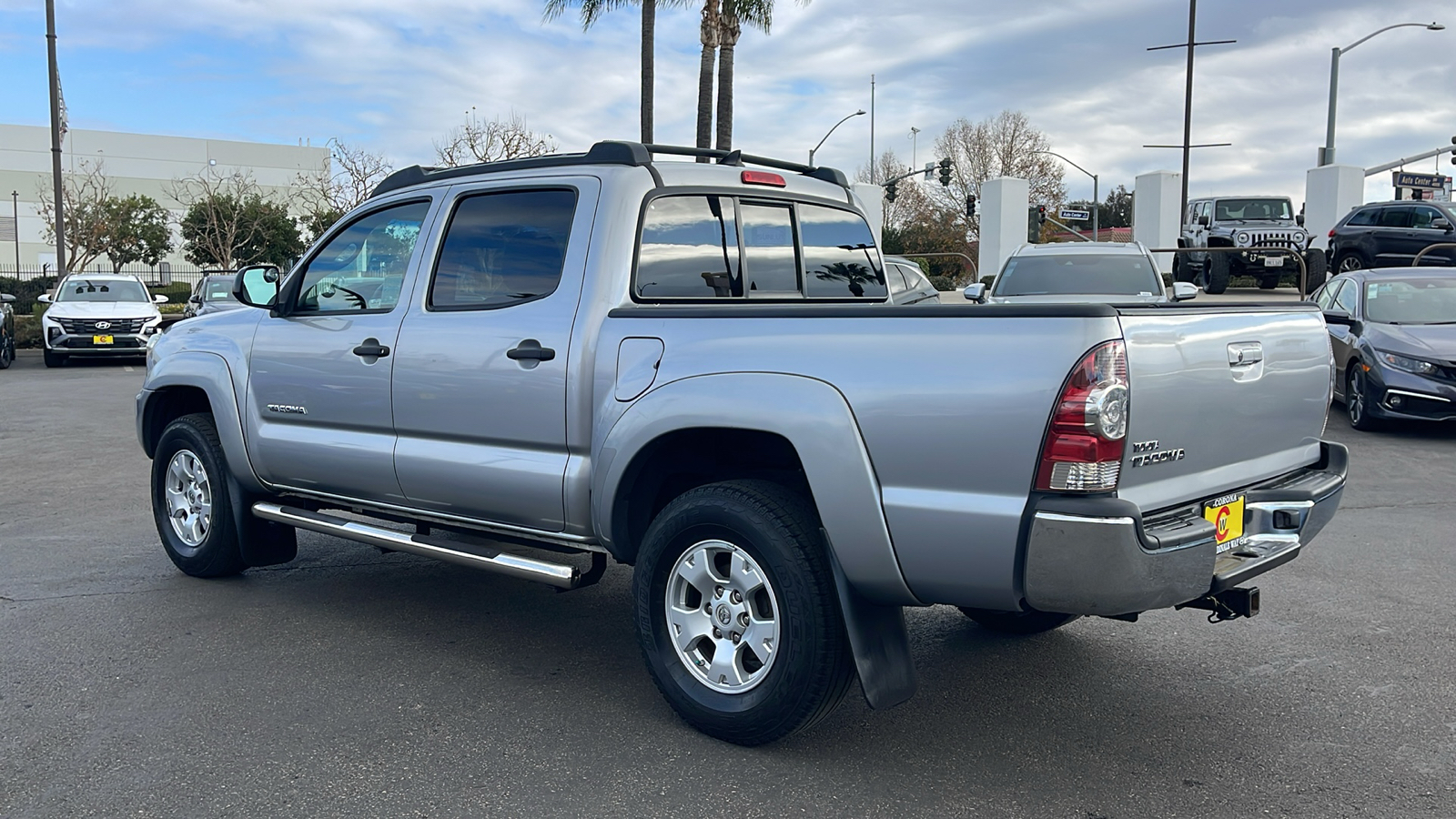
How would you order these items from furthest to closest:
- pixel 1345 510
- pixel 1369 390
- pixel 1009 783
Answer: pixel 1369 390 → pixel 1345 510 → pixel 1009 783

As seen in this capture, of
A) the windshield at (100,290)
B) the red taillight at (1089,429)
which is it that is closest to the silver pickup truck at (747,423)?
the red taillight at (1089,429)

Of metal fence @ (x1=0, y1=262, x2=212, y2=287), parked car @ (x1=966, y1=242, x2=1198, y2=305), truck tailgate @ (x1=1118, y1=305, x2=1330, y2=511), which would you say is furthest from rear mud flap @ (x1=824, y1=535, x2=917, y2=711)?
metal fence @ (x1=0, y1=262, x2=212, y2=287)

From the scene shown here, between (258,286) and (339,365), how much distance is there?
102cm

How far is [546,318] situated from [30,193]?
81.2 m

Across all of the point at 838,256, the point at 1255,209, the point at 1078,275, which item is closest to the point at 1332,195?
the point at 1255,209

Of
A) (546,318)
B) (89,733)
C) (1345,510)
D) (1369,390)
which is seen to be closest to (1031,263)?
(1369,390)

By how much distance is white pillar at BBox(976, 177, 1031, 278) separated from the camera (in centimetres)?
2966

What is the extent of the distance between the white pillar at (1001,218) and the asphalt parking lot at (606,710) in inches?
943

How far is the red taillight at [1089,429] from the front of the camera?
322cm

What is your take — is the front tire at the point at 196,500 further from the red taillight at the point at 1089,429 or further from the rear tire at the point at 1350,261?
the rear tire at the point at 1350,261

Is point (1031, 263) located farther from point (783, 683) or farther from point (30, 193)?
point (30, 193)

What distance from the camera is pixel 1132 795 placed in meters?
3.60

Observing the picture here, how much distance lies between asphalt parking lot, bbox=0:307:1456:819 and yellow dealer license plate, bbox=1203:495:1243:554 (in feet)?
2.38

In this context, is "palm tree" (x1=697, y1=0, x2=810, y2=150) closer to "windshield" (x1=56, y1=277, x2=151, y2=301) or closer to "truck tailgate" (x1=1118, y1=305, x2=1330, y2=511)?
"windshield" (x1=56, y1=277, x2=151, y2=301)
